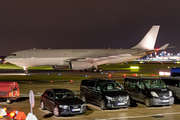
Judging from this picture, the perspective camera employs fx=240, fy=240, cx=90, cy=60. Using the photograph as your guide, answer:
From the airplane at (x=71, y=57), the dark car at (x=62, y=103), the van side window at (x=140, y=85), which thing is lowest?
the dark car at (x=62, y=103)

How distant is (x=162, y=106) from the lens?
16344 mm

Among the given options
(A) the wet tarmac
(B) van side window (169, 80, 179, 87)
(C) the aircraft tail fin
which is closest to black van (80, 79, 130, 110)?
(A) the wet tarmac

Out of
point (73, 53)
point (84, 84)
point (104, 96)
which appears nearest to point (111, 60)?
point (73, 53)

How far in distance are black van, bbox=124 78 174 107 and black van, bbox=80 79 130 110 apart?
1.59m

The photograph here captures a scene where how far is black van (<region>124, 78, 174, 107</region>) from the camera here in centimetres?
1576

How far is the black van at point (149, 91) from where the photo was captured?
1576cm

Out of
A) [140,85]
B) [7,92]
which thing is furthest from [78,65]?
[7,92]

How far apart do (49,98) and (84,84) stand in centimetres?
442

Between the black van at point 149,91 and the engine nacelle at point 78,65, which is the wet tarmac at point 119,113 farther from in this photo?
the engine nacelle at point 78,65

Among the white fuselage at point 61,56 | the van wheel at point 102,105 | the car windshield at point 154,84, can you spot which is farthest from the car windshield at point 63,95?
the white fuselage at point 61,56

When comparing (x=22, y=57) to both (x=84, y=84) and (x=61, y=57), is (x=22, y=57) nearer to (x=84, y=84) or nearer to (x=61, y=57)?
(x=61, y=57)

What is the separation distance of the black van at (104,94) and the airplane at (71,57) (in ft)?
82.5

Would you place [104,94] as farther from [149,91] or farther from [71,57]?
[71,57]

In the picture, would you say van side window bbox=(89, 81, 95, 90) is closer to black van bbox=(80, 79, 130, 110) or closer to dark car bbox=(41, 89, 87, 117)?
black van bbox=(80, 79, 130, 110)
